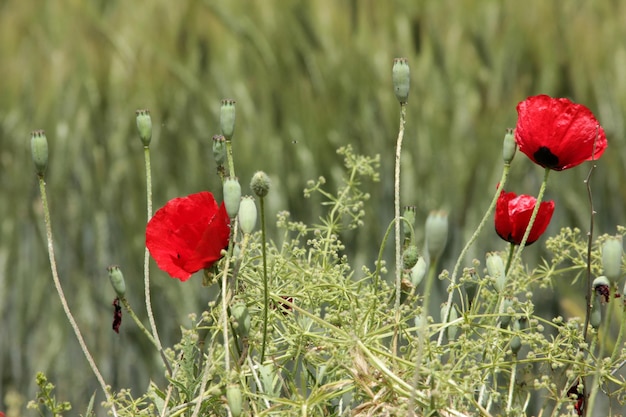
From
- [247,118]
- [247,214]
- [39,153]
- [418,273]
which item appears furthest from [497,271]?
[247,118]

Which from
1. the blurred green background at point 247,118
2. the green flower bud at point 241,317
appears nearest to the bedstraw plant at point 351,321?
the green flower bud at point 241,317

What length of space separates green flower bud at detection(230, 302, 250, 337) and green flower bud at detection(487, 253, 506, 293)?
151 millimetres

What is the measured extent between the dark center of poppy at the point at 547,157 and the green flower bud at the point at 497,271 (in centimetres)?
8

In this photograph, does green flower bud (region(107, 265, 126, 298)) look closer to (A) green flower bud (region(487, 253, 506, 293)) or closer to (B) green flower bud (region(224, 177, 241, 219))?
(B) green flower bud (region(224, 177, 241, 219))

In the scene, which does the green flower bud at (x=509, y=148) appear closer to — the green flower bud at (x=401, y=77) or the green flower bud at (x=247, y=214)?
the green flower bud at (x=401, y=77)

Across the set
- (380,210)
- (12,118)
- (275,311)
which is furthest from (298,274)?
(12,118)

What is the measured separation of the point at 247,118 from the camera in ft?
5.62

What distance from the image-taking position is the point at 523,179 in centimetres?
182

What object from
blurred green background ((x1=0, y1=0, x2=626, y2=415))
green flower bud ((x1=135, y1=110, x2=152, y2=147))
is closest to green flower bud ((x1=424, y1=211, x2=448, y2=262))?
green flower bud ((x1=135, y1=110, x2=152, y2=147))

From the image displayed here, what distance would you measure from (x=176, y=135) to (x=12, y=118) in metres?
0.29

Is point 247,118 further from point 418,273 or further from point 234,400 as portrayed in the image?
point 234,400

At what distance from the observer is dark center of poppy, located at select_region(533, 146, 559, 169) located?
657 mm

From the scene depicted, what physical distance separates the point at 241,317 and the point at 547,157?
0.23 meters

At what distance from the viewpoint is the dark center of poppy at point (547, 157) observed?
2.15 ft
